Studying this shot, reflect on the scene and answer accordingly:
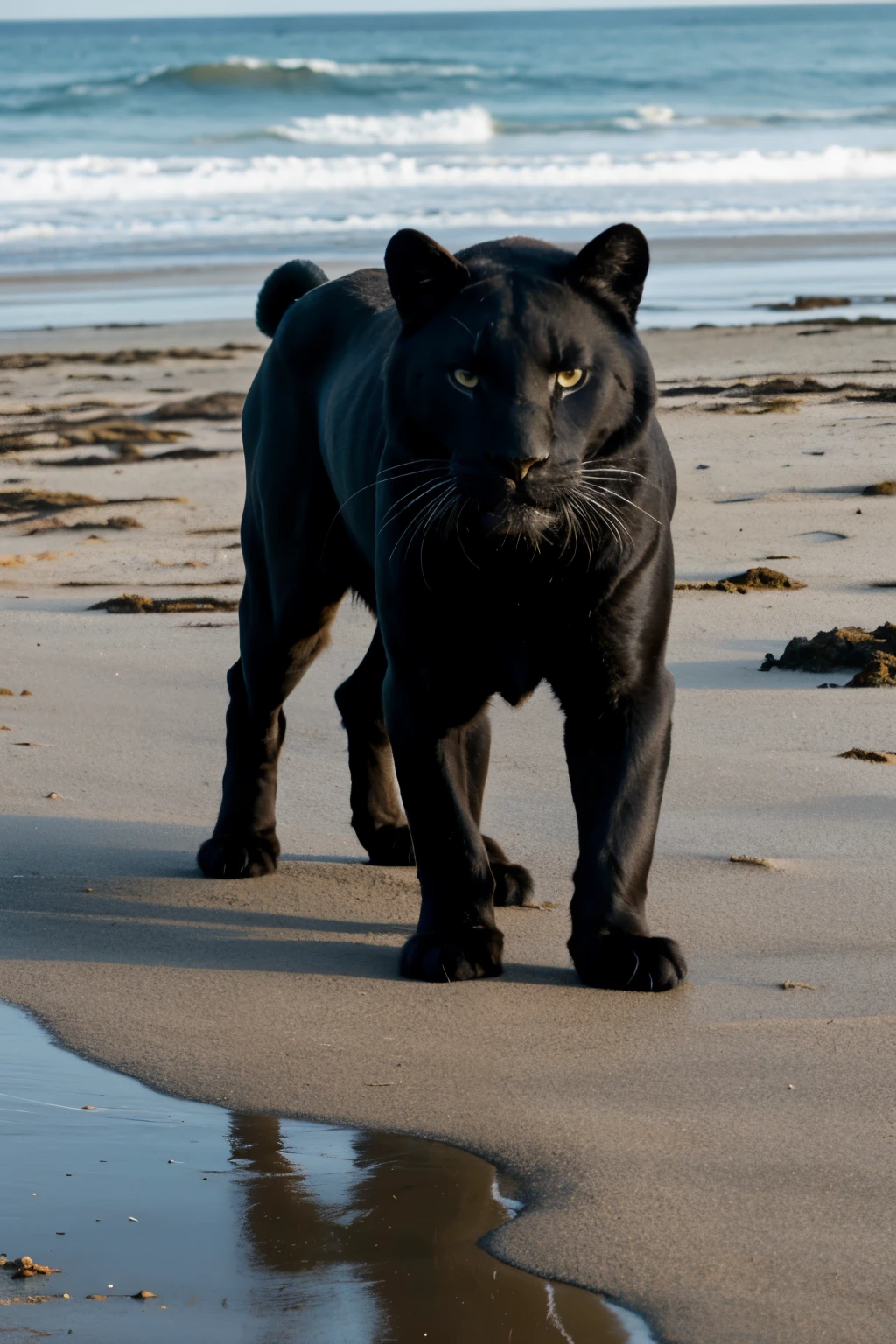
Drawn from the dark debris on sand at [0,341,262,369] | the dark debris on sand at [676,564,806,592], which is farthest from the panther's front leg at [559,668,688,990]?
the dark debris on sand at [0,341,262,369]

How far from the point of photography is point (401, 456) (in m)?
3.21

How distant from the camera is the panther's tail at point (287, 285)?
4.75 metres

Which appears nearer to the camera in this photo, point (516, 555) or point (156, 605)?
point (516, 555)

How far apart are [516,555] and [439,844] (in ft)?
1.98

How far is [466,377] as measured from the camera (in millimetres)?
3012

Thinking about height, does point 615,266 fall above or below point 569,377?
above

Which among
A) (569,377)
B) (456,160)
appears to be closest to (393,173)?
(456,160)

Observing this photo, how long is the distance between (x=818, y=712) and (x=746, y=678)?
16.5 inches

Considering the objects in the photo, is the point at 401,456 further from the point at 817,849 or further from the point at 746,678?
the point at 746,678

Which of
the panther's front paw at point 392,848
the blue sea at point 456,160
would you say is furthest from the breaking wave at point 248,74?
the panther's front paw at point 392,848

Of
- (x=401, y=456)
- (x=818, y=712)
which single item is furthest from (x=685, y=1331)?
(x=818, y=712)

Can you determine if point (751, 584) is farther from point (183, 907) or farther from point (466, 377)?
point (466, 377)

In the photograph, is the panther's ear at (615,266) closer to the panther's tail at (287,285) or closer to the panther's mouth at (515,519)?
the panther's mouth at (515,519)

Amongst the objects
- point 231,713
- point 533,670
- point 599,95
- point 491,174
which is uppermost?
point 599,95
